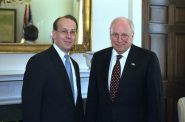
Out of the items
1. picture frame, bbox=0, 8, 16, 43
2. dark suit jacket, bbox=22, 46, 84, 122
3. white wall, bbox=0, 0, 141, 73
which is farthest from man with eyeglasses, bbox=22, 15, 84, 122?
white wall, bbox=0, 0, 141, 73

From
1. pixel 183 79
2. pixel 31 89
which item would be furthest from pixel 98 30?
pixel 31 89

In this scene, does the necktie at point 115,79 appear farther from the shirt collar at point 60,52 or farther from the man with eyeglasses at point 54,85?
the shirt collar at point 60,52

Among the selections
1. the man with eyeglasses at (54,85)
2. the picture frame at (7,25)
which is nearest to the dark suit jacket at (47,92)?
the man with eyeglasses at (54,85)

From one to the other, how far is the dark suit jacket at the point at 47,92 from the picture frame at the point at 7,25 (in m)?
1.21

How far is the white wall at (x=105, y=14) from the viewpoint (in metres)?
3.64

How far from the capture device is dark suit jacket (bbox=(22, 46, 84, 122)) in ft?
6.42

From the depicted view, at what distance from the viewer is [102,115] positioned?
2.32 m

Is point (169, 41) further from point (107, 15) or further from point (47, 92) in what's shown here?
point (47, 92)

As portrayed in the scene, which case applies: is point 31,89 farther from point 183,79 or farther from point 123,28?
point 183,79

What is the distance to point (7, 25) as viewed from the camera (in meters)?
3.19

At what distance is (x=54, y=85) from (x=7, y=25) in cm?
140

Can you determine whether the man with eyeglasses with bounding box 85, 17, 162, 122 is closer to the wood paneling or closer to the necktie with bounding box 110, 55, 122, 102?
the necktie with bounding box 110, 55, 122, 102

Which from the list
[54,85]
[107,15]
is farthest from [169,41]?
[54,85]

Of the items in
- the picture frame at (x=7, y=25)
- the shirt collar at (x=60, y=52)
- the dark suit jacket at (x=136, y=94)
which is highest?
the picture frame at (x=7, y=25)
